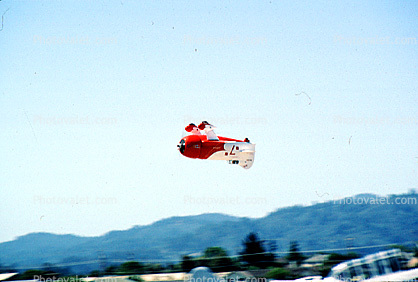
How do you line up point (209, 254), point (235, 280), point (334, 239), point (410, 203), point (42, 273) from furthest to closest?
1. point (410, 203)
2. point (334, 239)
3. point (209, 254)
4. point (42, 273)
5. point (235, 280)

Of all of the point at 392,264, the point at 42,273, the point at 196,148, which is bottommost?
the point at 392,264

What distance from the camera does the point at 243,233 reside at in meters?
58.5

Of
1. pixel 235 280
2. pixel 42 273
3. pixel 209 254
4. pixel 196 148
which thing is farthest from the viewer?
pixel 209 254

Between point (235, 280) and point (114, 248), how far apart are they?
33946mm

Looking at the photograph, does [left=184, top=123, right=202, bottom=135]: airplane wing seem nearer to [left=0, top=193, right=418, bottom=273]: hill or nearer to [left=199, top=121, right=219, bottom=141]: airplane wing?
[left=199, top=121, right=219, bottom=141]: airplane wing

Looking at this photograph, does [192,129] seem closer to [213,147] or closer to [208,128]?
[208,128]

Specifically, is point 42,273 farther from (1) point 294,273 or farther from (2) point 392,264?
(2) point 392,264

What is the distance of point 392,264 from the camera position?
2319 centimetres

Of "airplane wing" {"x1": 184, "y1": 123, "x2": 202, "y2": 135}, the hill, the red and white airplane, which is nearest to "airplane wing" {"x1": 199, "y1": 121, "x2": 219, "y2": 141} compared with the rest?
the red and white airplane

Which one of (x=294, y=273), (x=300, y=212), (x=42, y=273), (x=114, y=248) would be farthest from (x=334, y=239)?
(x=42, y=273)

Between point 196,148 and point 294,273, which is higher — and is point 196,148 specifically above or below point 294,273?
above

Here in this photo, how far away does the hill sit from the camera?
53.3 m

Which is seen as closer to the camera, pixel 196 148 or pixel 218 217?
pixel 196 148

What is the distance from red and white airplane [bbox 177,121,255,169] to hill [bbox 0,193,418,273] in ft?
69.7
